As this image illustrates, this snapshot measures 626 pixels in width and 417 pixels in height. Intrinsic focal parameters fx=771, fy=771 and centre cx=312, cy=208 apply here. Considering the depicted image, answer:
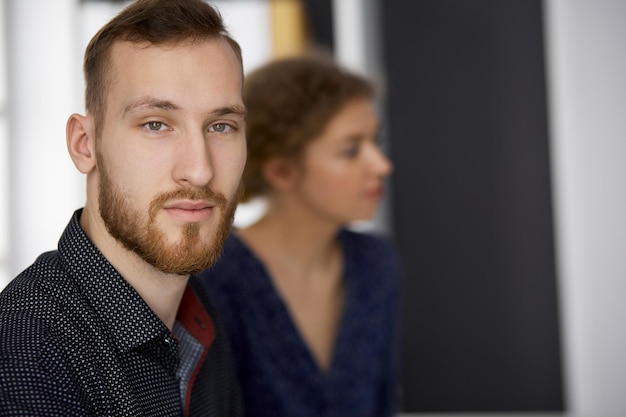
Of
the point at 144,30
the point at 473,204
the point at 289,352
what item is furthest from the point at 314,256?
the point at 473,204

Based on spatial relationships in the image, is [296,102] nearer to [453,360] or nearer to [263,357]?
[263,357]

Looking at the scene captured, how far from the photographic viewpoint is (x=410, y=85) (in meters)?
3.99

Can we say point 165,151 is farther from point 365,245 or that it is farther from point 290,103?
point 365,245

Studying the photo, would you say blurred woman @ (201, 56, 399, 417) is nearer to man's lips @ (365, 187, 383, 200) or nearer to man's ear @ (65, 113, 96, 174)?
man's lips @ (365, 187, 383, 200)

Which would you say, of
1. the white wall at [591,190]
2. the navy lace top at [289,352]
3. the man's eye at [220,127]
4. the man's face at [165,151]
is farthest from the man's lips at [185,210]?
the white wall at [591,190]

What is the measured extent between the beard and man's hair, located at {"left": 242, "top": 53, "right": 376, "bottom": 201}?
4.42 ft

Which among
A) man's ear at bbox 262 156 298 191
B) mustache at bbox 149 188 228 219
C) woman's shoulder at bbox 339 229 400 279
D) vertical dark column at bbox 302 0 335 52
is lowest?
woman's shoulder at bbox 339 229 400 279

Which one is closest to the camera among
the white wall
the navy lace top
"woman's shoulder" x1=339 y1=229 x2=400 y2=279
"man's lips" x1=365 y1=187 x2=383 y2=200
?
the navy lace top

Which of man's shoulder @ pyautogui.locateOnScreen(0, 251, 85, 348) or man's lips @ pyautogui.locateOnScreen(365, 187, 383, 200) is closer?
man's shoulder @ pyautogui.locateOnScreen(0, 251, 85, 348)

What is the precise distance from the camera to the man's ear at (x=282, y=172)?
7.98 feet

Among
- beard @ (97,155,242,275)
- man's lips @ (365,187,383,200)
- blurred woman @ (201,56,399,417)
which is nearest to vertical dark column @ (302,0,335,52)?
blurred woman @ (201,56,399,417)

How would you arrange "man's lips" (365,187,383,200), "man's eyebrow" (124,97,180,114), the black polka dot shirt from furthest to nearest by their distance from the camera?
"man's lips" (365,187,383,200), "man's eyebrow" (124,97,180,114), the black polka dot shirt

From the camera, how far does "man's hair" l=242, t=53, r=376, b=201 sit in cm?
239

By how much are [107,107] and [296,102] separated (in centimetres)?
138
